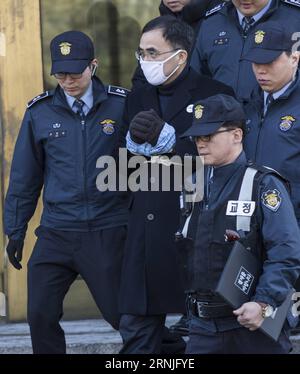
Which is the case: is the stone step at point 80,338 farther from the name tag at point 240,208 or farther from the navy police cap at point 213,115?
the navy police cap at point 213,115

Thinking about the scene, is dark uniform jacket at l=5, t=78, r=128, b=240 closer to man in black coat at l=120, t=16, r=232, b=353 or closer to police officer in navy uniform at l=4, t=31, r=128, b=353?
police officer in navy uniform at l=4, t=31, r=128, b=353

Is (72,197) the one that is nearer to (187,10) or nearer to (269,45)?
(187,10)

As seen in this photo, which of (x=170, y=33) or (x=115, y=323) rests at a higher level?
(x=170, y=33)

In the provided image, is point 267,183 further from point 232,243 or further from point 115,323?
point 115,323

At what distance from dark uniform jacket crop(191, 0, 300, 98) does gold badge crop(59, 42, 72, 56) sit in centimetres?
69

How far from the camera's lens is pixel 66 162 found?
5.52 meters

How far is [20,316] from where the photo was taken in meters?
6.61

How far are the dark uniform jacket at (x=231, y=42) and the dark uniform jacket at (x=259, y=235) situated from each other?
98 cm

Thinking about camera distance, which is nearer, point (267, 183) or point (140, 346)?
point (267, 183)

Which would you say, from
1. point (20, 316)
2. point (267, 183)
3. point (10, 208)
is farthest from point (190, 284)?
point (20, 316)

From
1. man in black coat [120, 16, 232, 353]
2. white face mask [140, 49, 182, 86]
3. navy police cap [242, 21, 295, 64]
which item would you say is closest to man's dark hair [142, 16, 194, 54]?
man in black coat [120, 16, 232, 353]

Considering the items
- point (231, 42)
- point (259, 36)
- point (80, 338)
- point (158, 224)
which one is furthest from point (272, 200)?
point (80, 338)

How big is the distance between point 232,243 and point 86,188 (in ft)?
4.69
